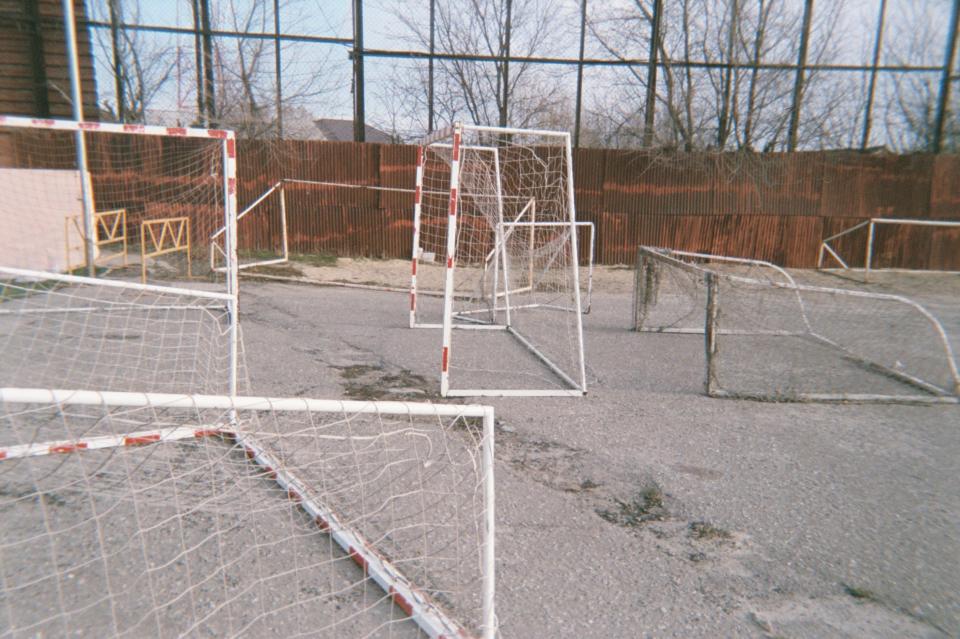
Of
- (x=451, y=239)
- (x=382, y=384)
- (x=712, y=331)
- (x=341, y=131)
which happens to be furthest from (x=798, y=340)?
(x=341, y=131)

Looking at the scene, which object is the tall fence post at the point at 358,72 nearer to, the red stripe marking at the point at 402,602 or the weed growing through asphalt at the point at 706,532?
the weed growing through asphalt at the point at 706,532

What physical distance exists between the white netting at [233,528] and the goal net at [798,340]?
3.38 m

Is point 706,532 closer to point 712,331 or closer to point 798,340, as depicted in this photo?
point 712,331

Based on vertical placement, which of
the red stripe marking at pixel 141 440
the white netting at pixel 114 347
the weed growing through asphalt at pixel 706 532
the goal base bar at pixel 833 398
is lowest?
the weed growing through asphalt at pixel 706 532

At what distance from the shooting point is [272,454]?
14.4 ft

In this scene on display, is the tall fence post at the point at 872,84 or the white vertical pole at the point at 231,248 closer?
the white vertical pole at the point at 231,248

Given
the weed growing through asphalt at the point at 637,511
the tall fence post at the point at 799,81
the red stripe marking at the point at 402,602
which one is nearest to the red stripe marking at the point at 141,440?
the red stripe marking at the point at 402,602

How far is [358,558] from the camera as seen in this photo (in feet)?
10.7

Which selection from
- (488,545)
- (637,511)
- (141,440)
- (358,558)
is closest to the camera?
(488,545)

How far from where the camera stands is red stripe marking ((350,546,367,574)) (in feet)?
10.5

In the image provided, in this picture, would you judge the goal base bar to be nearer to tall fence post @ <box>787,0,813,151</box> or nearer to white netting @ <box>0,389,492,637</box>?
white netting @ <box>0,389,492,637</box>

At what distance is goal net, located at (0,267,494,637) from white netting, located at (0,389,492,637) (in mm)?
10

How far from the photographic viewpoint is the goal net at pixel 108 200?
37.2 feet

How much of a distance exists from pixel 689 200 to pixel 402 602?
48.7 feet
